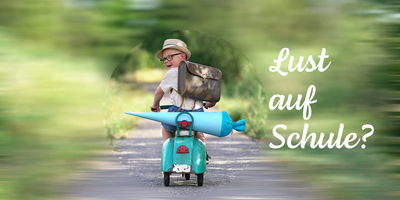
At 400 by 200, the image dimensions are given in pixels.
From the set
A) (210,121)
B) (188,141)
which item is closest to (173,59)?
(210,121)

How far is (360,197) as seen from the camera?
3180mm

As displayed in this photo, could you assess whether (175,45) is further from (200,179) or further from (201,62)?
(200,179)

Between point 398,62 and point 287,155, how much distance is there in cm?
105

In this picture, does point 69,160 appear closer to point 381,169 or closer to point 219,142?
point 381,169

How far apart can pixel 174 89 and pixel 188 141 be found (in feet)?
1.61

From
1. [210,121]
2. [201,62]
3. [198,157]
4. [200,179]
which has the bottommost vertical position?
[200,179]

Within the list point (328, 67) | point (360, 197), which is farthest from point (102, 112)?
point (360, 197)

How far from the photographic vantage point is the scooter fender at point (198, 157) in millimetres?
3285

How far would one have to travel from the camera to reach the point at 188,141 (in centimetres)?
330

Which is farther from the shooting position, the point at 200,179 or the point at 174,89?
the point at 200,179

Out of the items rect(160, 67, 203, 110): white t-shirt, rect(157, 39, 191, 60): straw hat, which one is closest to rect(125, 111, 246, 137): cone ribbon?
rect(160, 67, 203, 110): white t-shirt

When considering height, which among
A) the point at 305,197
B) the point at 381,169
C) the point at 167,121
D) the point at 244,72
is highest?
the point at 244,72

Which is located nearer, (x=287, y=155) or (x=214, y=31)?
(x=214, y=31)

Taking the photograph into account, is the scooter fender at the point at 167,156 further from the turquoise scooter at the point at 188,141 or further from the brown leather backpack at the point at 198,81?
the brown leather backpack at the point at 198,81
